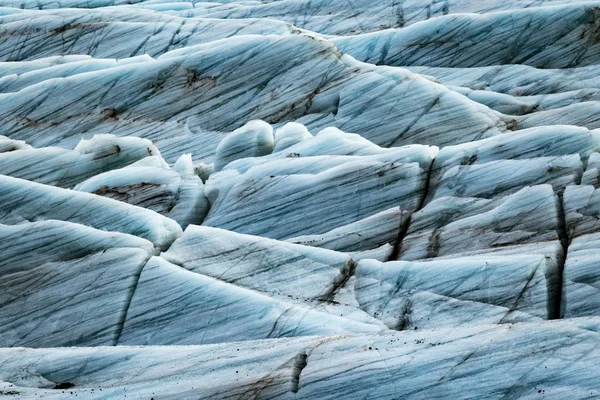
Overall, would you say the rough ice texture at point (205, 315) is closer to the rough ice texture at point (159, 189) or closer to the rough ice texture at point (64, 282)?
the rough ice texture at point (64, 282)

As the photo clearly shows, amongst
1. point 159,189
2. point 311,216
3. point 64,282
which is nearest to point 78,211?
point 159,189

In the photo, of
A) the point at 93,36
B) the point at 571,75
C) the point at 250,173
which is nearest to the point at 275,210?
the point at 250,173

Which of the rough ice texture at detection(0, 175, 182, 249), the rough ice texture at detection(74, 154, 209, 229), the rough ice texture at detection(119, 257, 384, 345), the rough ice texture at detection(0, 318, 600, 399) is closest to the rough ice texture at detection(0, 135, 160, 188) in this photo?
the rough ice texture at detection(74, 154, 209, 229)

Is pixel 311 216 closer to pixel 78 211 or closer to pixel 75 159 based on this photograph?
pixel 78 211

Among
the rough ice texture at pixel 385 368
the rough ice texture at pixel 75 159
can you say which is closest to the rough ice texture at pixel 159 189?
the rough ice texture at pixel 75 159

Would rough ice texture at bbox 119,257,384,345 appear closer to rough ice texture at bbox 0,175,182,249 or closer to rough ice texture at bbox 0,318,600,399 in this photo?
rough ice texture at bbox 0,318,600,399

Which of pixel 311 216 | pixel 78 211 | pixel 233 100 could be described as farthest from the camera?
pixel 233 100

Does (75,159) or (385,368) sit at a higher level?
(385,368)

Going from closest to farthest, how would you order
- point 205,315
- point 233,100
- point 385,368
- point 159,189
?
point 385,368 → point 205,315 → point 159,189 → point 233,100

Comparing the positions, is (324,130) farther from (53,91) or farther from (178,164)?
(53,91)
